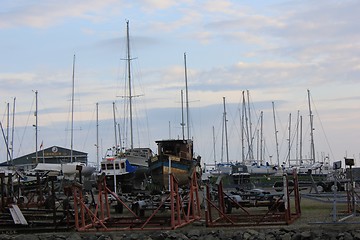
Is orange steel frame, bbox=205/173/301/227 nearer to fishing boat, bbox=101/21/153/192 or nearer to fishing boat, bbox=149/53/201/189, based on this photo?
fishing boat, bbox=149/53/201/189

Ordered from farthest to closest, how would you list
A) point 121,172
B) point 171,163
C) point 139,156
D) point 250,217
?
point 139,156
point 121,172
point 171,163
point 250,217

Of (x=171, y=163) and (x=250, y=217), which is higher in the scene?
(x=171, y=163)

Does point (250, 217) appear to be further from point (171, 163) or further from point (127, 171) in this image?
point (127, 171)

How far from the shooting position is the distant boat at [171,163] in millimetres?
40500

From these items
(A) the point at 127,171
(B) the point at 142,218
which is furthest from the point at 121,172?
(B) the point at 142,218

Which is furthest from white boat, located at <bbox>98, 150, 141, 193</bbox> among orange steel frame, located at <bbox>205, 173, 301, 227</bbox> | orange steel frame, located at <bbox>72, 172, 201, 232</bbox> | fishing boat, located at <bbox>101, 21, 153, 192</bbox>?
orange steel frame, located at <bbox>205, 173, 301, 227</bbox>

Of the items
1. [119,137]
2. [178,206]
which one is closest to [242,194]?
[178,206]

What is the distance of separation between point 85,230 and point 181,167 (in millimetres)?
18760

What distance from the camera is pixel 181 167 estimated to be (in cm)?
4169

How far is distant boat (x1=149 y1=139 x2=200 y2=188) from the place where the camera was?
40500mm

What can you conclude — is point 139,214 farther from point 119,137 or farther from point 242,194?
point 119,137

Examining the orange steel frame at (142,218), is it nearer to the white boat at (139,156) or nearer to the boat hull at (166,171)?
the boat hull at (166,171)

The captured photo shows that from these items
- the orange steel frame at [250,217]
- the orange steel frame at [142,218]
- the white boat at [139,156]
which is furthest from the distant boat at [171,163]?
the orange steel frame at [250,217]

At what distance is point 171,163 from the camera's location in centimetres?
4062
